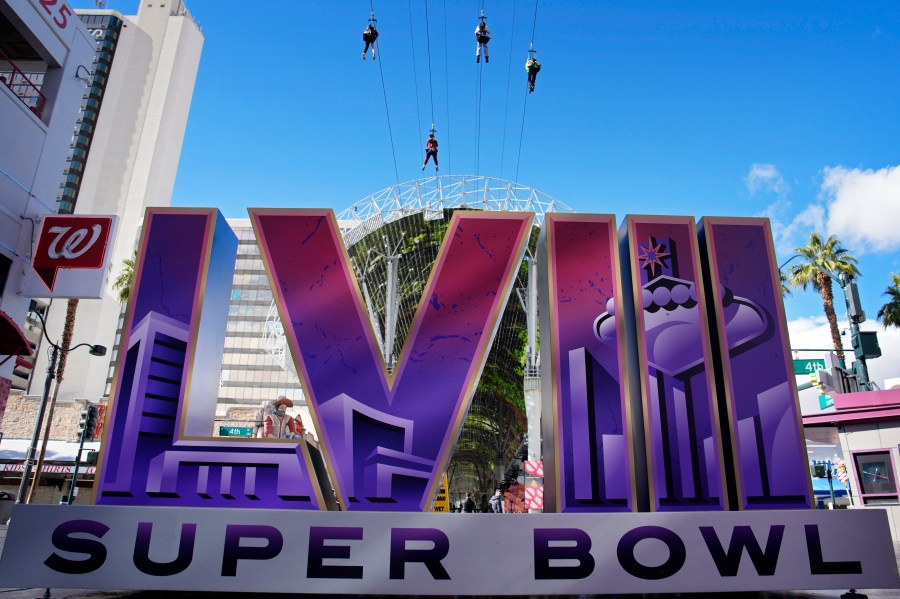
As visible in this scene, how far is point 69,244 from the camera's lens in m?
13.8

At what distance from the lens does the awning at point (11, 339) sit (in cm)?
1202

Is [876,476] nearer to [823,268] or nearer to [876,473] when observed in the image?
[876,473]

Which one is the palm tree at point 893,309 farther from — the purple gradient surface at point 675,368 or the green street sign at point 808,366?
the purple gradient surface at point 675,368

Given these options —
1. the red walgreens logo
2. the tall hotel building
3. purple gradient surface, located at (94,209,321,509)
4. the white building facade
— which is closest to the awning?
the white building facade

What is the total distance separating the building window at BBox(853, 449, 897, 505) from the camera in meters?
19.1

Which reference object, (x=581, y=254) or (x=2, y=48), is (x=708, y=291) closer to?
(x=581, y=254)

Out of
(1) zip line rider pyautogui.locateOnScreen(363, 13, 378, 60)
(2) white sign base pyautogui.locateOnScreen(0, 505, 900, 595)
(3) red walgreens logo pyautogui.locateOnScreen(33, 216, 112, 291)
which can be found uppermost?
(1) zip line rider pyautogui.locateOnScreen(363, 13, 378, 60)

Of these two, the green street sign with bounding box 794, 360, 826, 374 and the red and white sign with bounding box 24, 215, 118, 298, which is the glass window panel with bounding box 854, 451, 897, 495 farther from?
the red and white sign with bounding box 24, 215, 118, 298

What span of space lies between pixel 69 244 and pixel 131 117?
123545 millimetres

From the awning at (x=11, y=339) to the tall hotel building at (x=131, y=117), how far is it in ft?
321

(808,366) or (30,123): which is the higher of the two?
(30,123)

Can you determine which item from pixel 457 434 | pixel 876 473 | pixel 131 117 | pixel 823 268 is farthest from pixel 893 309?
pixel 131 117

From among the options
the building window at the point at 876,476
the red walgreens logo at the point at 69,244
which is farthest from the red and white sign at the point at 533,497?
the red walgreens logo at the point at 69,244

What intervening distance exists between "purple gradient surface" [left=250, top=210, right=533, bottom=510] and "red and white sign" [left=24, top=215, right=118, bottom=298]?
20.0 ft
